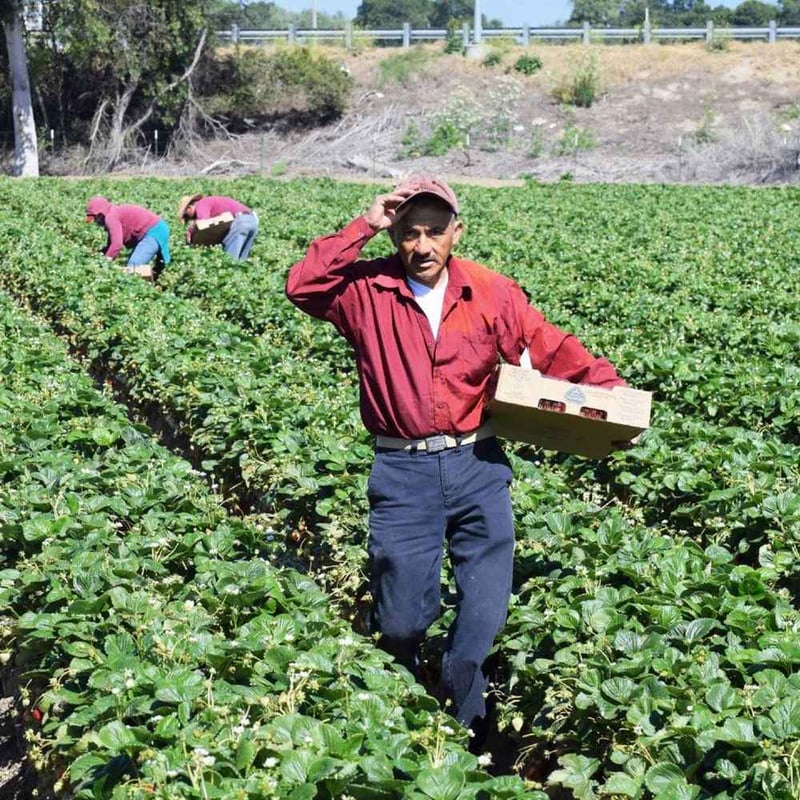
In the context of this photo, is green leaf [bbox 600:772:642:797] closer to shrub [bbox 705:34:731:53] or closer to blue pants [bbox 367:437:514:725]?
blue pants [bbox 367:437:514:725]

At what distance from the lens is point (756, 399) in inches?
295

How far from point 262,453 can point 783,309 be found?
19.2 ft

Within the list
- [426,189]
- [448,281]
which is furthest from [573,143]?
[426,189]

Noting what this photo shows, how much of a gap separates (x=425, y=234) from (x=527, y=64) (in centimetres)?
4745

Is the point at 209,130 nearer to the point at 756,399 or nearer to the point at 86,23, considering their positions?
the point at 86,23

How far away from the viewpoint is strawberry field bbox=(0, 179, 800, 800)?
3.35 m

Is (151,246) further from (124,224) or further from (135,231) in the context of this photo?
(124,224)

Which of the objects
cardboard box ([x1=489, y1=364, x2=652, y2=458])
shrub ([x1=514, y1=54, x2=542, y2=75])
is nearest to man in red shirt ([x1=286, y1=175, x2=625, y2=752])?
cardboard box ([x1=489, y1=364, x2=652, y2=458])

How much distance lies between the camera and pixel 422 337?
4.32 meters

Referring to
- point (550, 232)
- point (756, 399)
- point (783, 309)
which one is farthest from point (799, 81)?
point (756, 399)

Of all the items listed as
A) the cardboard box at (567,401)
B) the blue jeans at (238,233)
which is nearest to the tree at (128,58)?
the blue jeans at (238,233)

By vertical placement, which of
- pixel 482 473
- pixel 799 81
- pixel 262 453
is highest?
pixel 799 81

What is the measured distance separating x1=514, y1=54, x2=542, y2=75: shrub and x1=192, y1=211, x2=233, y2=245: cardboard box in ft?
125

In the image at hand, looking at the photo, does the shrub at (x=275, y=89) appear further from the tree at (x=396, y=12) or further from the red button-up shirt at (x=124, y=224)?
the tree at (x=396, y=12)
